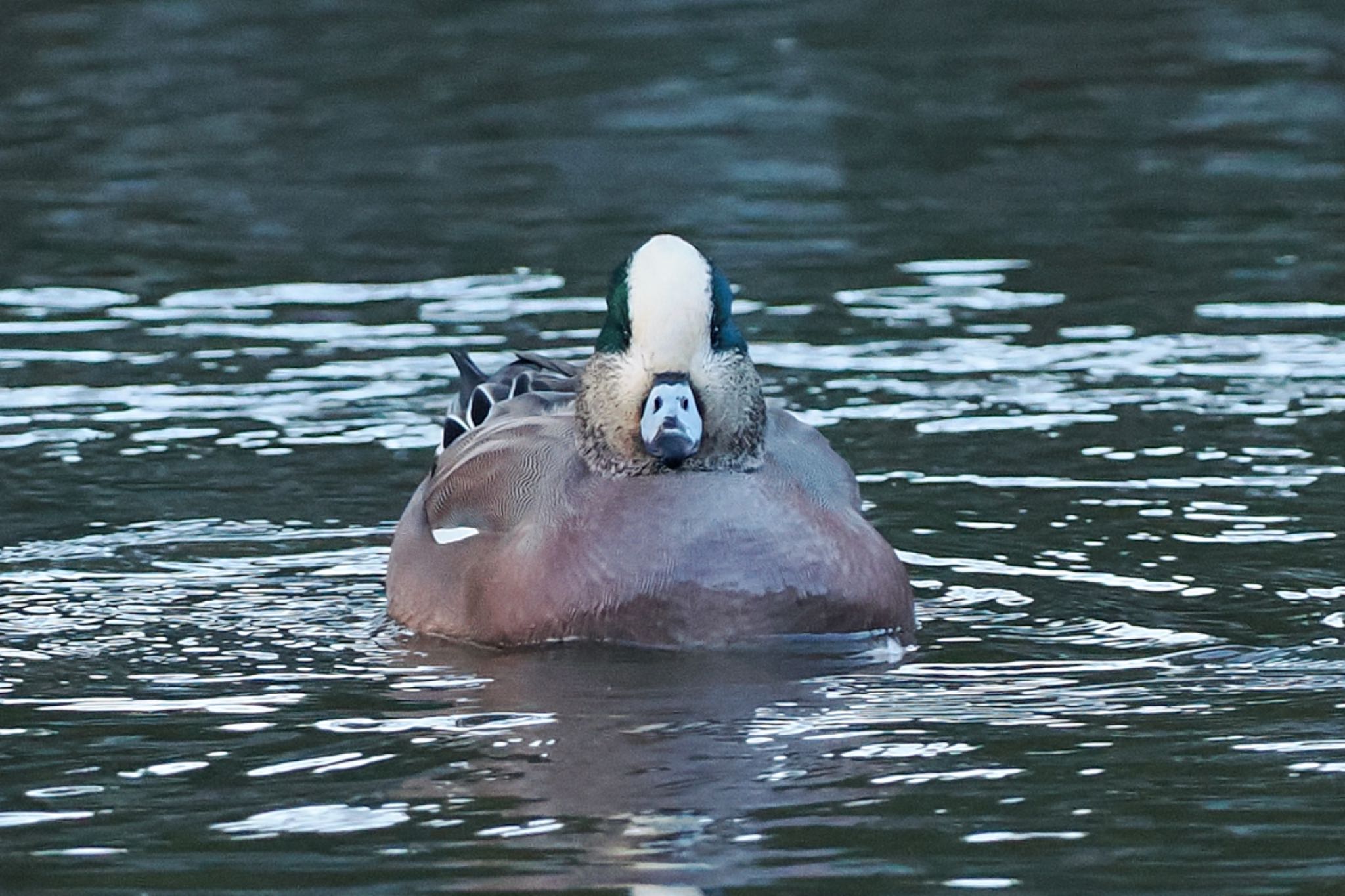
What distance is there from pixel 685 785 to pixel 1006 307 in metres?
6.00

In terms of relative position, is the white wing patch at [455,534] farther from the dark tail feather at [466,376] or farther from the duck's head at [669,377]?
the dark tail feather at [466,376]

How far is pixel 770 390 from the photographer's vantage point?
1141 centimetres

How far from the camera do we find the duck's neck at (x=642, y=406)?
8383 mm

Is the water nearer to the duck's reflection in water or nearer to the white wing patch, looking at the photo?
the duck's reflection in water

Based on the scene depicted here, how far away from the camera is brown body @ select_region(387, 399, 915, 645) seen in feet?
27.0

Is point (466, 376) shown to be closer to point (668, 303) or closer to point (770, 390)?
Result: point (770, 390)

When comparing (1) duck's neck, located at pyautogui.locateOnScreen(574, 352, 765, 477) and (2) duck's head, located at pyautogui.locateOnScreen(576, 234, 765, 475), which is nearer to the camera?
(2) duck's head, located at pyautogui.locateOnScreen(576, 234, 765, 475)

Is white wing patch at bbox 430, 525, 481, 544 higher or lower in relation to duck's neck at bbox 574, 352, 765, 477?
lower

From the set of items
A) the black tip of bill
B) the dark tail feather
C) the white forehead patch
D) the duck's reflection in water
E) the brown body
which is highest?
the white forehead patch

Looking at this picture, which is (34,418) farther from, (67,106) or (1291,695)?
(67,106)

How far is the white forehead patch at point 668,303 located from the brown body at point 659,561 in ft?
1.37

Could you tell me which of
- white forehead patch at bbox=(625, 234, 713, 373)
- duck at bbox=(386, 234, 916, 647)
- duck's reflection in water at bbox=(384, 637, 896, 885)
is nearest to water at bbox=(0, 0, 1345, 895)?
duck's reflection in water at bbox=(384, 637, 896, 885)

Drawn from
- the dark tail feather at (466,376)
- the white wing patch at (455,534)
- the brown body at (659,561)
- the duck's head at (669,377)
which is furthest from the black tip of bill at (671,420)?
the dark tail feather at (466,376)

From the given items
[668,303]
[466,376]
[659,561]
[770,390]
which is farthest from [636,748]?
[770,390]
